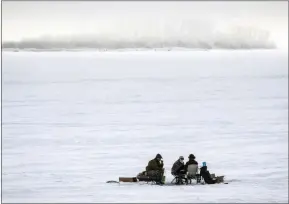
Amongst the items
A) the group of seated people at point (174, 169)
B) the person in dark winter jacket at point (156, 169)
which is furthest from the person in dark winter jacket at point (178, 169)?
the person in dark winter jacket at point (156, 169)

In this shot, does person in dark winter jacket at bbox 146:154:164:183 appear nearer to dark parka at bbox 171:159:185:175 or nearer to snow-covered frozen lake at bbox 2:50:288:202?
dark parka at bbox 171:159:185:175

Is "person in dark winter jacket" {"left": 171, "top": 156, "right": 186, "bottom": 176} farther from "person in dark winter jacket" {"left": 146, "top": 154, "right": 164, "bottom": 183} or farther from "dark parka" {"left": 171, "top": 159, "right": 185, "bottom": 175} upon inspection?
"person in dark winter jacket" {"left": 146, "top": 154, "right": 164, "bottom": 183}

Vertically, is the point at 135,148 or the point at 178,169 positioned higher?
the point at 135,148

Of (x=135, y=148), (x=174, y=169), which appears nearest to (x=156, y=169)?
(x=174, y=169)

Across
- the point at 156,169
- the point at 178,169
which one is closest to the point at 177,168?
the point at 178,169

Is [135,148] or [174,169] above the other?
[135,148]

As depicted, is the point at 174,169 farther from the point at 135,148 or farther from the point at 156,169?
the point at 135,148

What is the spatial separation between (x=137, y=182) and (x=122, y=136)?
7.93 meters

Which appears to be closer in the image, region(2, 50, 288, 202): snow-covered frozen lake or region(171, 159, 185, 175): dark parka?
region(2, 50, 288, 202): snow-covered frozen lake

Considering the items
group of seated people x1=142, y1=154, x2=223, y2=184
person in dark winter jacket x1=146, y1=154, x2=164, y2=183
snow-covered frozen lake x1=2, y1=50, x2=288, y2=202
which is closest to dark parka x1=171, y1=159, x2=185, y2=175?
group of seated people x1=142, y1=154, x2=223, y2=184

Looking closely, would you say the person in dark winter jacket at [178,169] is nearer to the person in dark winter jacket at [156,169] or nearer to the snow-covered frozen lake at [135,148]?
the person in dark winter jacket at [156,169]

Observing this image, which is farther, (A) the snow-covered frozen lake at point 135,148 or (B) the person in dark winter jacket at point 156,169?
(B) the person in dark winter jacket at point 156,169

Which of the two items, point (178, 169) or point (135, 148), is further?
point (135, 148)

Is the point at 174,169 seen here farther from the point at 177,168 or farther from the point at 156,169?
the point at 156,169
